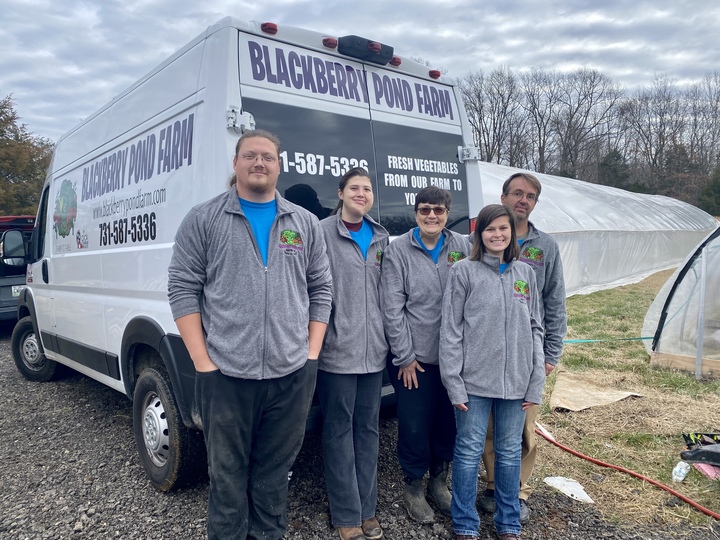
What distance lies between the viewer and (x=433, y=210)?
2795 mm

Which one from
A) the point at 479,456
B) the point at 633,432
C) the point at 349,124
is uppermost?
the point at 349,124

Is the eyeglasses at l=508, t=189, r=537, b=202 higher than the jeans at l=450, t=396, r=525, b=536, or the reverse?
the eyeglasses at l=508, t=189, r=537, b=202

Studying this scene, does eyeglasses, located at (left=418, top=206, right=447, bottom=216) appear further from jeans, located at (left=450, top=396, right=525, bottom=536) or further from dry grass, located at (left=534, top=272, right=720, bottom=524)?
dry grass, located at (left=534, top=272, right=720, bottom=524)

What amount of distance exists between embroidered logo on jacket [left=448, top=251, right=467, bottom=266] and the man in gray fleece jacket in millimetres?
780

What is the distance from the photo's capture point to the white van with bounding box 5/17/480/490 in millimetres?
2873

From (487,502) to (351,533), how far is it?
0.88 m

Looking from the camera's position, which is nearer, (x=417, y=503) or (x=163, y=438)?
(x=417, y=503)

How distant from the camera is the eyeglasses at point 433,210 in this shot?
9.16ft

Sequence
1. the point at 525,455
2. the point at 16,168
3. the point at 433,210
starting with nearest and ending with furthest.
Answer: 1. the point at 433,210
2. the point at 525,455
3. the point at 16,168

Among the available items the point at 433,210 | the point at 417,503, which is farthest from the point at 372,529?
the point at 433,210

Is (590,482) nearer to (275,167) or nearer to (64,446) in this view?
(275,167)

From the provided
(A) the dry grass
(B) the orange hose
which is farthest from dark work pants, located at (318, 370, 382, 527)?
(B) the orange hose

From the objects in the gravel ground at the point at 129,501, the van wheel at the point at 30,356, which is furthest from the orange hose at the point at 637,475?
the van wheel at the point at 30,356

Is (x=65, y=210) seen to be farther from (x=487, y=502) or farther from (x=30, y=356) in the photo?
(x=487, y=502)
